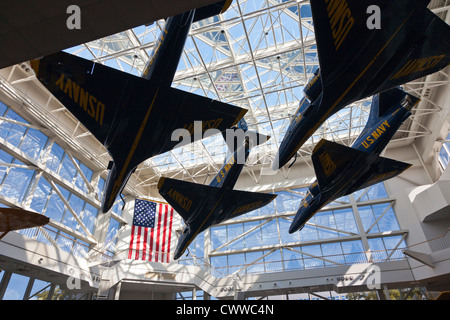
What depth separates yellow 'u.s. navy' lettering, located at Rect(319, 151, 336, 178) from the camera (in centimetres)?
1055

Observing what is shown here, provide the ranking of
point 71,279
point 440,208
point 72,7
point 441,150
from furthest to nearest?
point 441,150
point 440,208
point 71,279
point 72,7

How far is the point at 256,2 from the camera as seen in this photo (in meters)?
17.9

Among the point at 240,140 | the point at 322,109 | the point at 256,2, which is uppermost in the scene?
the point at 256,2

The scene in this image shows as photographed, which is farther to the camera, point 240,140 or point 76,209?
point 76,209

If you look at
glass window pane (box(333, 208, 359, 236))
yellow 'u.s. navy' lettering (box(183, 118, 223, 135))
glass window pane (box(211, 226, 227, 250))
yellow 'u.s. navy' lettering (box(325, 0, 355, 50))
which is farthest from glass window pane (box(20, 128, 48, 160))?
glass window pane (box(333, 208, 359, 236))

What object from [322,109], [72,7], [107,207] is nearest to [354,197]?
[322,109]

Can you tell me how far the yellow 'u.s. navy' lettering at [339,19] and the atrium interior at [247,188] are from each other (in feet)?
37.3

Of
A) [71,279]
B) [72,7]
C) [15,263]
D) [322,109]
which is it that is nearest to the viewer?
[72,7]

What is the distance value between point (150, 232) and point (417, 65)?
2201 centimetres

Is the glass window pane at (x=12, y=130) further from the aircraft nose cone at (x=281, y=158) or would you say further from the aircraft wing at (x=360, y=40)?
the aircraft wing at (x=360, y=40)

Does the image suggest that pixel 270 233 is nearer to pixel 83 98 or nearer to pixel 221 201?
pixel 221 201

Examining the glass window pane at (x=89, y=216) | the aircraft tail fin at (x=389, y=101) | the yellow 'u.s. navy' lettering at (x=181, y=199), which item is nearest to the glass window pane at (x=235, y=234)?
the glass window pane at (x=89, y=216)

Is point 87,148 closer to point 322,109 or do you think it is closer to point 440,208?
point 322,109

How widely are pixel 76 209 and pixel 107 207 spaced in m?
14.9
